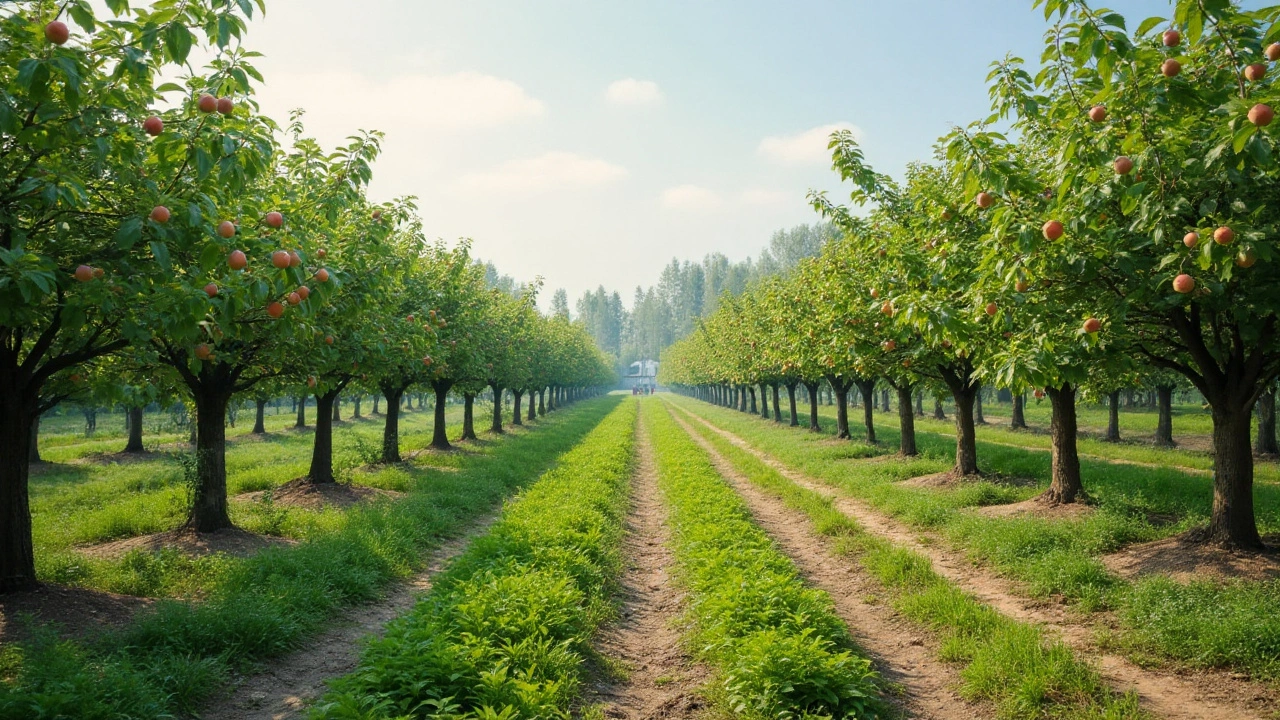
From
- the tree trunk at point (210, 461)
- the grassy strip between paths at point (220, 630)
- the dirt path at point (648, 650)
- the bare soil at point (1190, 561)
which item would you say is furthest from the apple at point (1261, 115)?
the tree trunk at point (210, 461)

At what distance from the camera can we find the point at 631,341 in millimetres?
191125

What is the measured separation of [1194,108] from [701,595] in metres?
6.79

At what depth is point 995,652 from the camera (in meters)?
6.05

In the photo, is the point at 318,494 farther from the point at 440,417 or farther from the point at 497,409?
the point at 497,409

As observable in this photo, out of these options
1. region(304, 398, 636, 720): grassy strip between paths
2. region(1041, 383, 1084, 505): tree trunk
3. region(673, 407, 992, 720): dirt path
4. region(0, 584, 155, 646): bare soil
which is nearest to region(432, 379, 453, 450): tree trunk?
region(304, 398, 636, 720): grassy strip between paths

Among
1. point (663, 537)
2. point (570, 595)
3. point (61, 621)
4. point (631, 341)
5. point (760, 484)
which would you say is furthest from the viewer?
point (631, 341)

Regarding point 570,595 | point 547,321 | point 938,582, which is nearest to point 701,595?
point 570,595

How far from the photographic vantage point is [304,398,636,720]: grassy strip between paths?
5.16 meters

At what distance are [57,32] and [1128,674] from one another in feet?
31.3

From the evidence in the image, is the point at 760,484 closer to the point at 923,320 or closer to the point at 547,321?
the point at 923,320

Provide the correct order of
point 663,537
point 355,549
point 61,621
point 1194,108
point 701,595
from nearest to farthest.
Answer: point 1194,108 → point 61,621 → point 701,595 → point 355,549 → point 663,537

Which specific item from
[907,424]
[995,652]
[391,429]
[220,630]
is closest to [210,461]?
[220,630]

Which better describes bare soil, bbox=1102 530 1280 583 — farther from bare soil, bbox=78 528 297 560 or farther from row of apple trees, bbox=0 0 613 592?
bare soil, bbox=78 528 297 560

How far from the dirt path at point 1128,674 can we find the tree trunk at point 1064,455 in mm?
2680
